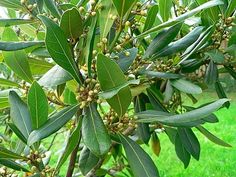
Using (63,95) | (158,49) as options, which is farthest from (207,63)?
(63,95)

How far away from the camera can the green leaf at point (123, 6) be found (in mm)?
830

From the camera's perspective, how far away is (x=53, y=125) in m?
0.85

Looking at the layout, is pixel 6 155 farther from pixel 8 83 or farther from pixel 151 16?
pixel 151 16

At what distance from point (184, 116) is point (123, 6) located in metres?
Result: 0.23

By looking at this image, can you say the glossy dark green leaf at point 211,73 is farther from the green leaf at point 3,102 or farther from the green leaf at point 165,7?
the green leaf at point 3,102

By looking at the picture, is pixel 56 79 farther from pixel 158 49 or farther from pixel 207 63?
pixel 207 63

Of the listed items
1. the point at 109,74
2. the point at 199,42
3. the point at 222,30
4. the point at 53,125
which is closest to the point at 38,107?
the point at 53,125

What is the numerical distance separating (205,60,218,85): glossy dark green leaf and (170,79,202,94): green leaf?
0.18m

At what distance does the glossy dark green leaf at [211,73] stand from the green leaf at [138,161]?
1.20 ft

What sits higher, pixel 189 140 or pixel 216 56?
pixel 216 56

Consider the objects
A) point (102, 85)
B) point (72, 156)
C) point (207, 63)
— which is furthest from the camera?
point (207, 63)

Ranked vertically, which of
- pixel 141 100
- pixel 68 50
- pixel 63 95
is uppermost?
pixel 68 50

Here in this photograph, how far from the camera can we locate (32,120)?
86cm

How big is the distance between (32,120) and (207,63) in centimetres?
55
